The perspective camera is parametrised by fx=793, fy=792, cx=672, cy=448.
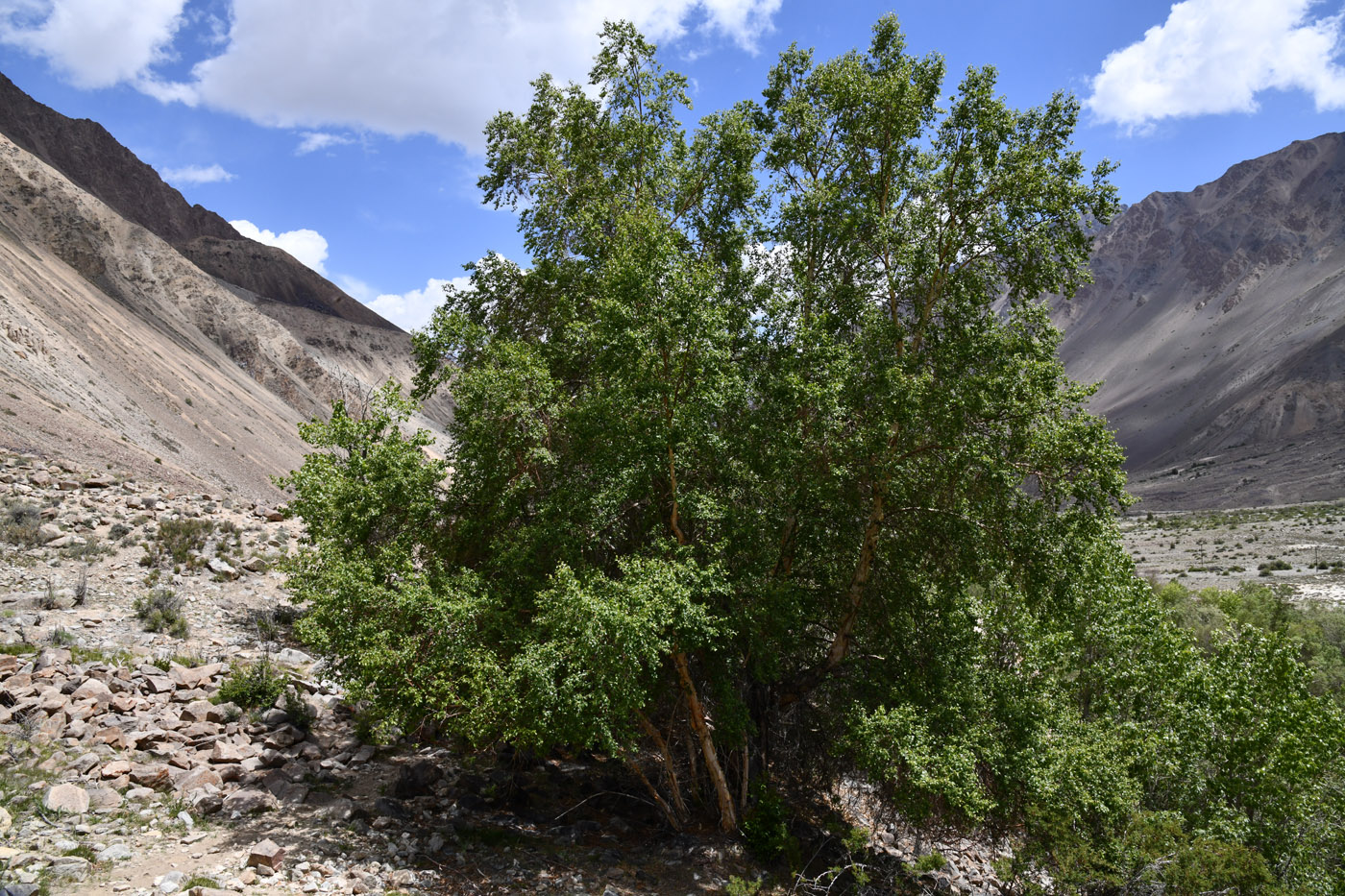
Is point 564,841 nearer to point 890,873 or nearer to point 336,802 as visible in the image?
point 336,802

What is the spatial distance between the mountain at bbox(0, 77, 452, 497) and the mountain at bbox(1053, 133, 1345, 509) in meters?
65.3

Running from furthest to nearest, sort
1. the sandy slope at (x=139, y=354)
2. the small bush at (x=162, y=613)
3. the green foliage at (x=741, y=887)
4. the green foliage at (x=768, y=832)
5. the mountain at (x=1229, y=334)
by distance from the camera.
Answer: the mountain at (x=1229, y=334), the sandy slope at (x=139, y=354), the small bush at (x=162, y=613), the green foliage at (x=768, y=832), the green foliage at (x=741, y=887)

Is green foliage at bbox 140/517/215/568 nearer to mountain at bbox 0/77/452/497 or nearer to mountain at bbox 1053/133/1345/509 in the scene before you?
mountain at bbox 0/77/452/497

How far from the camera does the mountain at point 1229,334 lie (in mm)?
88500

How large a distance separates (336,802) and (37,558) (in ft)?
32.7

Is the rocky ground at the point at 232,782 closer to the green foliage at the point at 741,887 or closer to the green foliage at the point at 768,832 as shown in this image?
the green foliage at the point at 741,887

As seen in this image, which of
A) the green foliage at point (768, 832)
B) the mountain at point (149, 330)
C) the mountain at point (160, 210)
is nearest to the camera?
the green foliage at point (768, 832)

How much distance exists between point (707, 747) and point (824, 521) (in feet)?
13.5

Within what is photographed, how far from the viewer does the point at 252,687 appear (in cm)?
1323

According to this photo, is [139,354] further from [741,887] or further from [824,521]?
[741,887]

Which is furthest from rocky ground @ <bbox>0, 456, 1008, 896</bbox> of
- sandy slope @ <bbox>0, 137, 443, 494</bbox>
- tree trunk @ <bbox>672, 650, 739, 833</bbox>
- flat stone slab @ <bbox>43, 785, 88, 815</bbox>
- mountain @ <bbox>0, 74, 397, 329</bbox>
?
mountain @ <bbox>0, 74, 397, 329</bbox>

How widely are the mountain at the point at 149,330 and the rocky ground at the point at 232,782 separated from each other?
1253 centimetres

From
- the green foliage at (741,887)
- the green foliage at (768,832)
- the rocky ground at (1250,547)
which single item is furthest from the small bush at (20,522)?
the rocky ground at (1250,547)

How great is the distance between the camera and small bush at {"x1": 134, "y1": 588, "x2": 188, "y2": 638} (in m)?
15.0
